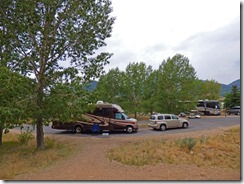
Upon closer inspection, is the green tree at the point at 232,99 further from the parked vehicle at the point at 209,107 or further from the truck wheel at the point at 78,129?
the truck wheel at the point at 78,129

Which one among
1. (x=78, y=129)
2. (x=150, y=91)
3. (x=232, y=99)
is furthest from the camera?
(x=232, y=99)

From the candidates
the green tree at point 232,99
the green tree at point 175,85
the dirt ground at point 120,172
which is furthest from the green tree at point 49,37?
the green tree at point 232,99

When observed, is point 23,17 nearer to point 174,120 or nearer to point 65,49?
point 65,49

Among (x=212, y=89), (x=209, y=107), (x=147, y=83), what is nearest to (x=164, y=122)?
(x=147, y=83)

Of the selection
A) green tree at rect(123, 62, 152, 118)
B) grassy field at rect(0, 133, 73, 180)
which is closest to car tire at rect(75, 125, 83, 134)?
grassy field at rect(0, 133, 73, 180)

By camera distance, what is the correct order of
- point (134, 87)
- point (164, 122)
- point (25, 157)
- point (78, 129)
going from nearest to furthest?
point (25, 157) < point (78, 129) < point (164, 122) < point (134, 87)

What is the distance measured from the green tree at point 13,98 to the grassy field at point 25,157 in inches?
71.1

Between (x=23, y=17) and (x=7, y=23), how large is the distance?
3.01ft

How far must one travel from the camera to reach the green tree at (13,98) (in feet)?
32.8

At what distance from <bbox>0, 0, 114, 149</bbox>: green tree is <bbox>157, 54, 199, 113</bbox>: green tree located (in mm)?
20237

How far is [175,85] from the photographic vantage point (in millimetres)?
34406

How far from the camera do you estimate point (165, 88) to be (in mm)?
33594

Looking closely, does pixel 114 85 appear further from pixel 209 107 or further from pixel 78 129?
pixel 209 107

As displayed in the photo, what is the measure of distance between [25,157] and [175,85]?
26460 millimetres
